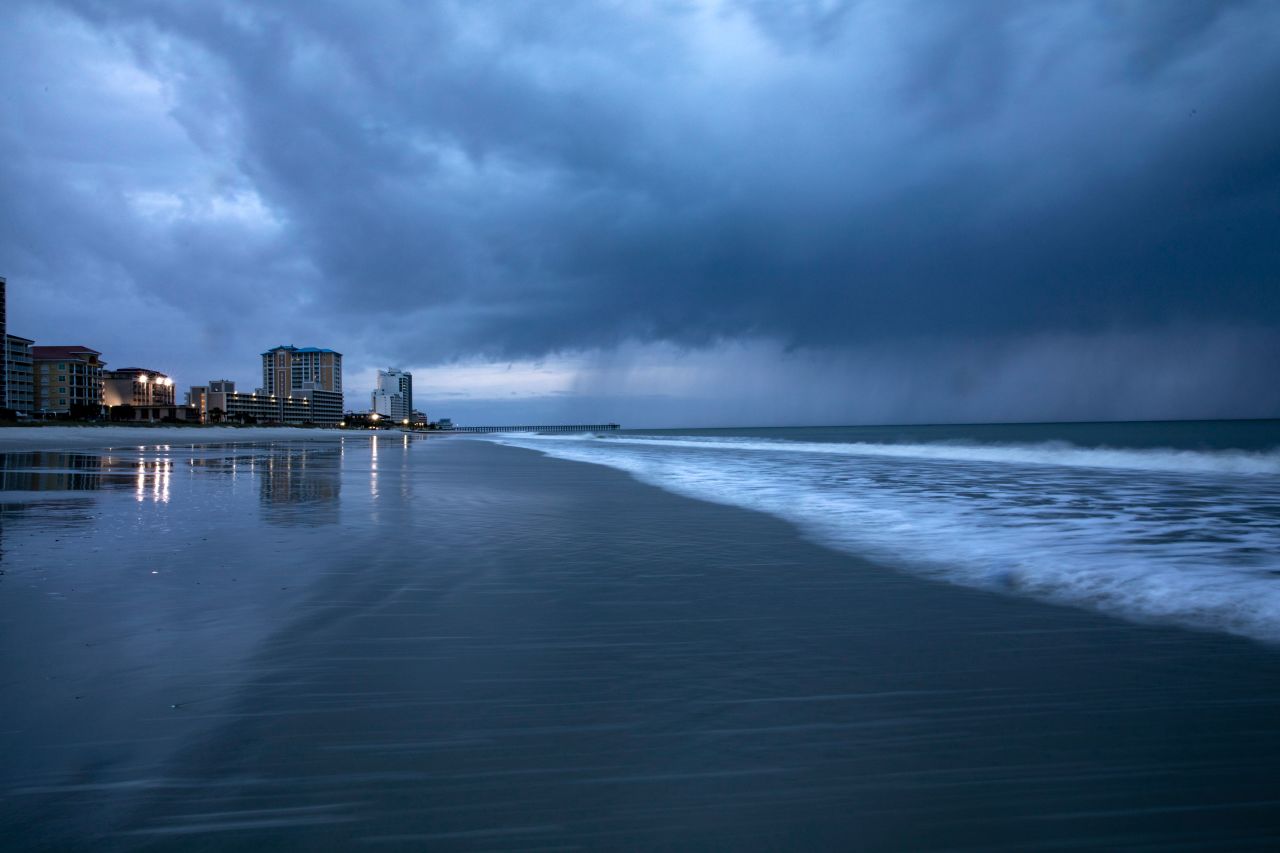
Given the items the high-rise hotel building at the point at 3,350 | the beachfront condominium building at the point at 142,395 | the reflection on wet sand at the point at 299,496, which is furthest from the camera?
the beachfront condominium building at the point at 142,395

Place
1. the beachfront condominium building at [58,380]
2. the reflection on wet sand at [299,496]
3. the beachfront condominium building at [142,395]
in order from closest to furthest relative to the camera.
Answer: the reflection on wet sand at [299,496], the beachfront condominium building at [58,380], the beachfront condominium building at [142,395]

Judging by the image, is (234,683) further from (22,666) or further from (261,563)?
(261,563)

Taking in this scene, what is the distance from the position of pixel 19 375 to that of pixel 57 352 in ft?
51.3

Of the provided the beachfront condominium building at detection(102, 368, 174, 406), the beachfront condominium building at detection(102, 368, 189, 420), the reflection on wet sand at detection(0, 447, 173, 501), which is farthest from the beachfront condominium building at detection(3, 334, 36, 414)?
the reflection on wet sand at detection(0, 447, 173, 501)

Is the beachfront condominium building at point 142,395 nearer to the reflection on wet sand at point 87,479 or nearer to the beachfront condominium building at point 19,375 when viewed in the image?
the beachfront condominium building at point 19,375

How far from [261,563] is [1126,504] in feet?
46.1

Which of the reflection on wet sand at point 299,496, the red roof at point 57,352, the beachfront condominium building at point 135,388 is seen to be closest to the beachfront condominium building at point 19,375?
the red roof at point 57,352

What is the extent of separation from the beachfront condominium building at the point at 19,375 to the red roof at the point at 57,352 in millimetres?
9165

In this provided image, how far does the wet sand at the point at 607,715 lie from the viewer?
2.48 m

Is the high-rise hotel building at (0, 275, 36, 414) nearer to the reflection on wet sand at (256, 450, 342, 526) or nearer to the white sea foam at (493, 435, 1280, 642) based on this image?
the reflection on wet sand at (256, 450, 342, 526)

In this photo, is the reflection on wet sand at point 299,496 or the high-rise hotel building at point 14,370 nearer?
the reflection on wet sand at point 299,496

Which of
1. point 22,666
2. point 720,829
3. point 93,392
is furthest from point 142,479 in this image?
point 93,392

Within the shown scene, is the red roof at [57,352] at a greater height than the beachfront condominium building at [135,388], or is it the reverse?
the red roof at [57,352]

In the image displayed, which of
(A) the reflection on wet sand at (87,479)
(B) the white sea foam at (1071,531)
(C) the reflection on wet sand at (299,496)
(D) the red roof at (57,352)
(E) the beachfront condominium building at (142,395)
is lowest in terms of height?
(B) the white sea foam at (1071,531)
